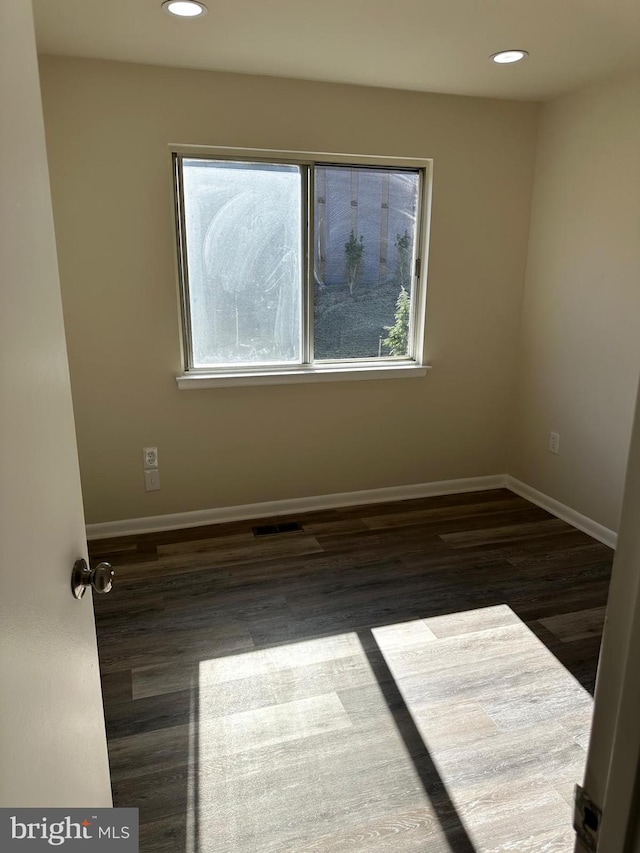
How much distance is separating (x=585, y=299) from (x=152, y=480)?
101 inches

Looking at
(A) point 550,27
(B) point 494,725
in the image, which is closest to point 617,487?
(B) point 494,725

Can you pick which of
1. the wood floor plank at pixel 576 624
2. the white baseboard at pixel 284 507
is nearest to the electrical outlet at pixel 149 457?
the white baseboard at pixel 284 507

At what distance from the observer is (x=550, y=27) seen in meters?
2.24

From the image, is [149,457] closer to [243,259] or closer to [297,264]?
[243,259]

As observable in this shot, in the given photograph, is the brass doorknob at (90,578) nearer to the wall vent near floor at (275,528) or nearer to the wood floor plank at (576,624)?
the wood floor plank at (576,624)

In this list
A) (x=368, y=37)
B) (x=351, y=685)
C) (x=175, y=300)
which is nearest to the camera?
(x=351, y=685)

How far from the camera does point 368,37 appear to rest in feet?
7.68

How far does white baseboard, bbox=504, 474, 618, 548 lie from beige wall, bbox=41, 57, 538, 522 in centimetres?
18

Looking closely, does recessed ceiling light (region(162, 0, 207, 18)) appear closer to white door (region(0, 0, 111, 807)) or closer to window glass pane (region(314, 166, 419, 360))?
window glass pane (region(314, 166, 419, 360))

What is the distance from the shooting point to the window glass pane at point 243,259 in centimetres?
300

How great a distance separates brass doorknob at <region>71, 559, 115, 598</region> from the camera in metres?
0.95

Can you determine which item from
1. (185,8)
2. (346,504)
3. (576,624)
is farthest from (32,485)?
(346,504)

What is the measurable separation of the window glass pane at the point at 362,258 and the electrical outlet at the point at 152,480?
1136mm

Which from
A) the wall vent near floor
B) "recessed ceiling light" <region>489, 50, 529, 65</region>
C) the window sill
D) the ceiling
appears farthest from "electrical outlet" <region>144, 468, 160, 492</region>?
"recessed ceiling light" <region>489, 50, 529, 65</region>
